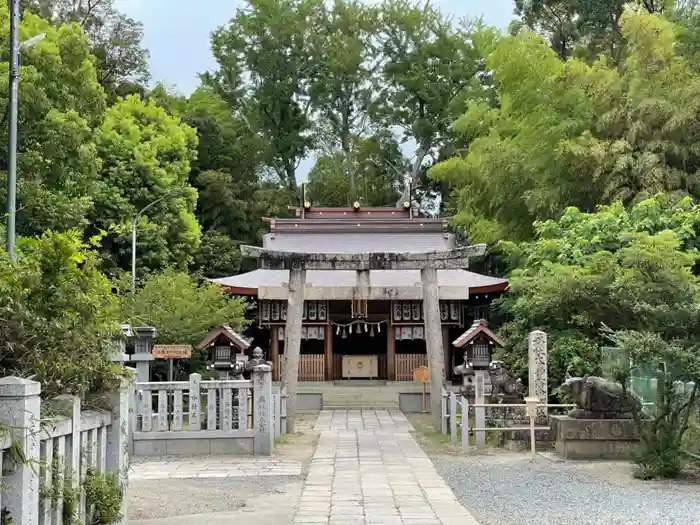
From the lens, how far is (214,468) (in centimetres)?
1016

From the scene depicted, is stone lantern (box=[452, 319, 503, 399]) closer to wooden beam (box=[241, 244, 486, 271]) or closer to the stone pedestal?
wooden beam (box=[241, 244, 486, 271])

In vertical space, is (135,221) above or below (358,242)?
above

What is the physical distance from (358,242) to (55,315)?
933 inches

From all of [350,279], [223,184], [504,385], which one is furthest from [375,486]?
[223,184]

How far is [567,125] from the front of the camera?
20641mm

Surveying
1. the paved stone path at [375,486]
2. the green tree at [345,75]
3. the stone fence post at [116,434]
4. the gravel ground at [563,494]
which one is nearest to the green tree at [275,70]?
the green tree at [345,75]

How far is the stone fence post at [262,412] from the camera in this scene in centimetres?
1130

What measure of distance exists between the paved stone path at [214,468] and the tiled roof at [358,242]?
16837 millimetres

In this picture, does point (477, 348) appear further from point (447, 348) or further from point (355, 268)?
point (447, 348)

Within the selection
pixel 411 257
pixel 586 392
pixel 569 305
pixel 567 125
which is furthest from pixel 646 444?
pixel 567 125

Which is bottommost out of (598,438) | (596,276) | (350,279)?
(598,438)

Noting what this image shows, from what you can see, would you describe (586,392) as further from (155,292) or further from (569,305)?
(155,292)

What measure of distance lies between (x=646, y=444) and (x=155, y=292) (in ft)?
40.8

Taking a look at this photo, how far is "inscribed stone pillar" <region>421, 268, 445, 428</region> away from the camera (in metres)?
15.4
